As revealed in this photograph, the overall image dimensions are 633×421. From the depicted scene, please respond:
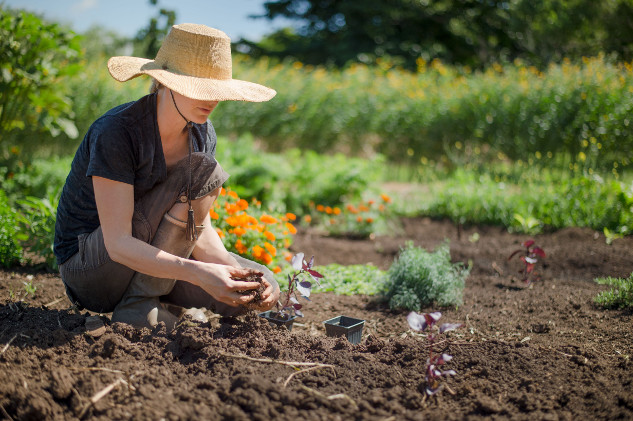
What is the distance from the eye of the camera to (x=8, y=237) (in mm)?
3344

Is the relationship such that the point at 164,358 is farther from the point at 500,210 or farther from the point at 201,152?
the point at 500,210

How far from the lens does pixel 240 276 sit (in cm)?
217

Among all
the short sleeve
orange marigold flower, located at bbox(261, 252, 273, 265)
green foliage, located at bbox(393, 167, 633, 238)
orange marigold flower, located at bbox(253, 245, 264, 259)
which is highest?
the short sleeve

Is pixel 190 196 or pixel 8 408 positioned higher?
pixel 190 196

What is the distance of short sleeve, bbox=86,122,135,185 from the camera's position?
6.86 feet

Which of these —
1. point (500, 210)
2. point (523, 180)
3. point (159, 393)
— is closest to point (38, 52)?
point (159, 393)

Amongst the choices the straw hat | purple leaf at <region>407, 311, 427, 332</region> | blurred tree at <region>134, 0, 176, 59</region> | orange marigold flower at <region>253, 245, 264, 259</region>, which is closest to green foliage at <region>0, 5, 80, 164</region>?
blurred tree at <region>134, 0, 176, 59</region>

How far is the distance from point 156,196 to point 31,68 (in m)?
3.27

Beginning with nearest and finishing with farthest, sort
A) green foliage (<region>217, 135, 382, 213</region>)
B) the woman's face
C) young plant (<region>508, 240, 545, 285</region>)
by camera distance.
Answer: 1. the woman's face
2. young plant (<region>508, 240, 545, 285</region>)
3. green foliage (<region>217, 135, 382, 213</region>)

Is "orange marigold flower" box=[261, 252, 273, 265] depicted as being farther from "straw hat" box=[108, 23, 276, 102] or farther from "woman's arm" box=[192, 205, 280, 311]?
"straw hat" box=[108, 23, 276, 102]

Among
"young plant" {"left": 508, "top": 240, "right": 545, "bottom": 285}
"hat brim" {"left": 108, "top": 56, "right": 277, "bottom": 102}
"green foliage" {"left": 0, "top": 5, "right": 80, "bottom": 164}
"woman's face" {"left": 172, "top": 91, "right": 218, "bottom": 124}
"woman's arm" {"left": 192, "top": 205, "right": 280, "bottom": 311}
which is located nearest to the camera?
"hat brim" {"left": 108, "top": 56, "right": 277, "bottom": 102}

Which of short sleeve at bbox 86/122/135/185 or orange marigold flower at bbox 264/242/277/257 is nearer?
short sleeve at bbox 86/122/135/185

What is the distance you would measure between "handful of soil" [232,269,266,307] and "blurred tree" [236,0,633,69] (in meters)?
12.5

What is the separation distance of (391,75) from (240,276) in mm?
9859
